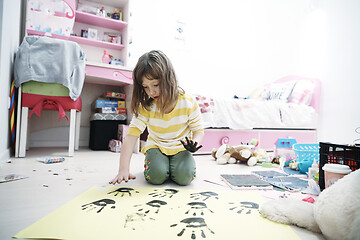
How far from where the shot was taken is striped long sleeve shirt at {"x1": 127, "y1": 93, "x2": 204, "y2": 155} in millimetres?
1076

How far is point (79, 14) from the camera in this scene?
2.26 m

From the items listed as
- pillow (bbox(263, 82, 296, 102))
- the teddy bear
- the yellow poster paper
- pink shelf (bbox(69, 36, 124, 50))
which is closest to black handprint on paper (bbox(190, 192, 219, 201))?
the yellow poster paper

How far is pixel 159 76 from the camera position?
95cm

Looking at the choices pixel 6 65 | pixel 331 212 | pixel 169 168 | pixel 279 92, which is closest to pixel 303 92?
→ pixel 279 92

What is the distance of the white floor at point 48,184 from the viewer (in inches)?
24.7

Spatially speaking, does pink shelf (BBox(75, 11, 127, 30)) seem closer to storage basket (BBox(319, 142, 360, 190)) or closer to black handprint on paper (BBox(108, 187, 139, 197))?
black handprint on paper (BBox(108, 187, 139, 197))

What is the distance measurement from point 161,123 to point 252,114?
1478 millimetres

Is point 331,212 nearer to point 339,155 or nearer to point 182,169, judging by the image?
point 339,155

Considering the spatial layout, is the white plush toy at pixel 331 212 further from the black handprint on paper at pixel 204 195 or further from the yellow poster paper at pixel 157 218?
the black handprint on paper at pixel 204 195

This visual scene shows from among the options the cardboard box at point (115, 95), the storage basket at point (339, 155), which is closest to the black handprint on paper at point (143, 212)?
the storage basket at point (339, 155)

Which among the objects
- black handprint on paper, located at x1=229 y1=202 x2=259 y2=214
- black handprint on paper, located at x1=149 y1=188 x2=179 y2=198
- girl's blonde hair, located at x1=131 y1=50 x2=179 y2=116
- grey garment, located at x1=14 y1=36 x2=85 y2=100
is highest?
grey garment, located at x1=14 y1=36 x2=85 y2=100

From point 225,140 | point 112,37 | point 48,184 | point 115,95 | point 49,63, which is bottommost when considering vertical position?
point 48,184

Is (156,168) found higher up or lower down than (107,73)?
lower down

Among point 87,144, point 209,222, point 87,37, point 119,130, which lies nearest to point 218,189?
point 209,222
